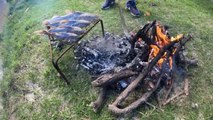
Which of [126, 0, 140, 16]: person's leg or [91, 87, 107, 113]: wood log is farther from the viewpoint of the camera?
[126, 0, 140, 16]: person's leg

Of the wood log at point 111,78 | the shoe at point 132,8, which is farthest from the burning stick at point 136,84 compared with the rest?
the shoe at point 132,8

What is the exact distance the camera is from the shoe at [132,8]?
566 centimetres

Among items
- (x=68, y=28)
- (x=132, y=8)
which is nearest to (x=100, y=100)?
(x=68, y=28)

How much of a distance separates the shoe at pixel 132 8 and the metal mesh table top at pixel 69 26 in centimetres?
131

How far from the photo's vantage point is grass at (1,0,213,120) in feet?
13.6

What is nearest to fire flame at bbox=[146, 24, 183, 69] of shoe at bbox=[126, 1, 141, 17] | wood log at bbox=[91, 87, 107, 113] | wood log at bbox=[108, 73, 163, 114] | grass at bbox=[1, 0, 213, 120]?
wood log at bbox=[108, 73, 163, 114]

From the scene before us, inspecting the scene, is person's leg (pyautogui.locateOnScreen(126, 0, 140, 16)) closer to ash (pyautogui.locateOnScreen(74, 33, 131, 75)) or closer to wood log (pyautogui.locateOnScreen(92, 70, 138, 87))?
ash (pyautogui.locateOnScreen(74, 33, 131, 75))

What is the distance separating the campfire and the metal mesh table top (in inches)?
13.8

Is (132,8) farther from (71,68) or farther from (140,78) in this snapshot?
(140,78)

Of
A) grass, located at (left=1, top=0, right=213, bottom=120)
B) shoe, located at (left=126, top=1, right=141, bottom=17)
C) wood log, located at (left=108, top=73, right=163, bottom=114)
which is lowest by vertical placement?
grass, located at (left=1, top=0, right=213, bottom=120)

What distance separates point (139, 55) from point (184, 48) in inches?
37.9

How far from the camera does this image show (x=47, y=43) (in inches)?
207

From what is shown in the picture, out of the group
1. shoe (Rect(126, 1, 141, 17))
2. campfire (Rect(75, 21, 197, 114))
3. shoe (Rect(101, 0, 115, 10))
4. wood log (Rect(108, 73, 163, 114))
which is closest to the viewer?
wood log (Rect(108, 73, 163, 114))

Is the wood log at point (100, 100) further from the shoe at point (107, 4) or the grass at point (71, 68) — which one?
the shoe at point (107, 4)
